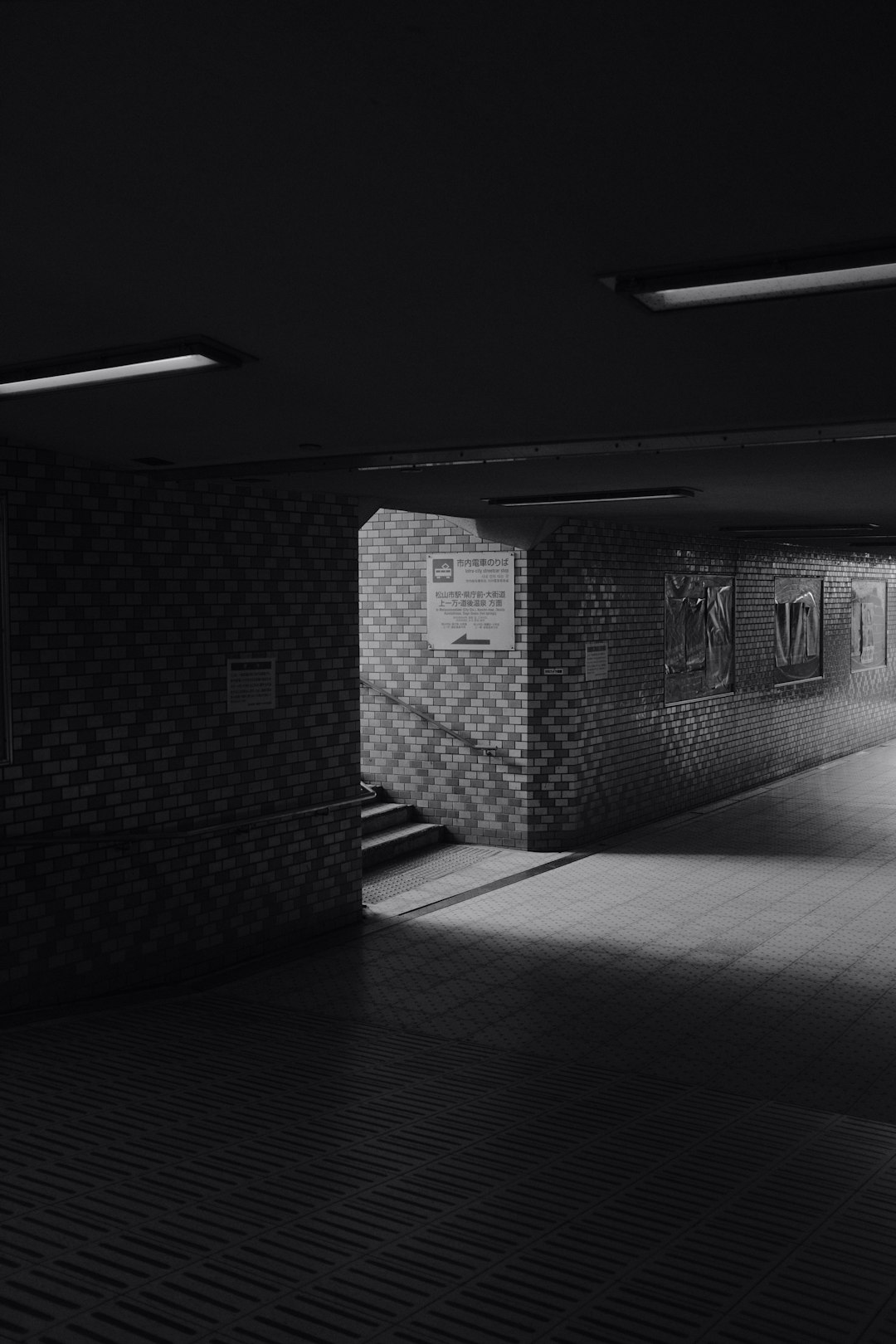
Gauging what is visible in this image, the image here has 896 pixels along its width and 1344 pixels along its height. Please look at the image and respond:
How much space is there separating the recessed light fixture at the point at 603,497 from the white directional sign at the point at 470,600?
1826 millimetres

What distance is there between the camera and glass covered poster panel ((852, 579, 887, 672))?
20156 mm

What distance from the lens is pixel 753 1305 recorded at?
3.36 m

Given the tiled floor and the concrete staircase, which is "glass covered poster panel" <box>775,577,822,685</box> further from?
the tiled floor

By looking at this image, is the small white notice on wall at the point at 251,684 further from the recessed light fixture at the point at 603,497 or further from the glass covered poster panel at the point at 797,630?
the glass covered poster panel at the point at 797,630

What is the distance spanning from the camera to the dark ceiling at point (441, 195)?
2.01 m

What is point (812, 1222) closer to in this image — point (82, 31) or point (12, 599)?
point (82, 31)

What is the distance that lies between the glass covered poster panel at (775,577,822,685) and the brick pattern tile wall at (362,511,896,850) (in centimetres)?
337

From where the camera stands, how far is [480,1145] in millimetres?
4648

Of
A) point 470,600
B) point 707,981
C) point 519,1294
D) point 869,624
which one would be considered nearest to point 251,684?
point 707,981

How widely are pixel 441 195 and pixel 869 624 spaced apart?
1956cm

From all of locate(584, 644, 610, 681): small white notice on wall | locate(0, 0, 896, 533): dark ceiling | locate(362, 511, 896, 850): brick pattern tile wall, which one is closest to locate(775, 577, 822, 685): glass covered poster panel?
locate(362, 511, 896, 850): brick pattern tile wall

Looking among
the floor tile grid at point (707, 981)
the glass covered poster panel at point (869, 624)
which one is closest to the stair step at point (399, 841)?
the floor tile grid at point (707, 981)

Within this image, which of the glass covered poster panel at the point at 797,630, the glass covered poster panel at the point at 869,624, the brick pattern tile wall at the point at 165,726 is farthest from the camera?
the glass covered poster panel at the point at 869,624

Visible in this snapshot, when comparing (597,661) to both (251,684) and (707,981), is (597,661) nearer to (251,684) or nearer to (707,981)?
(251,684)
